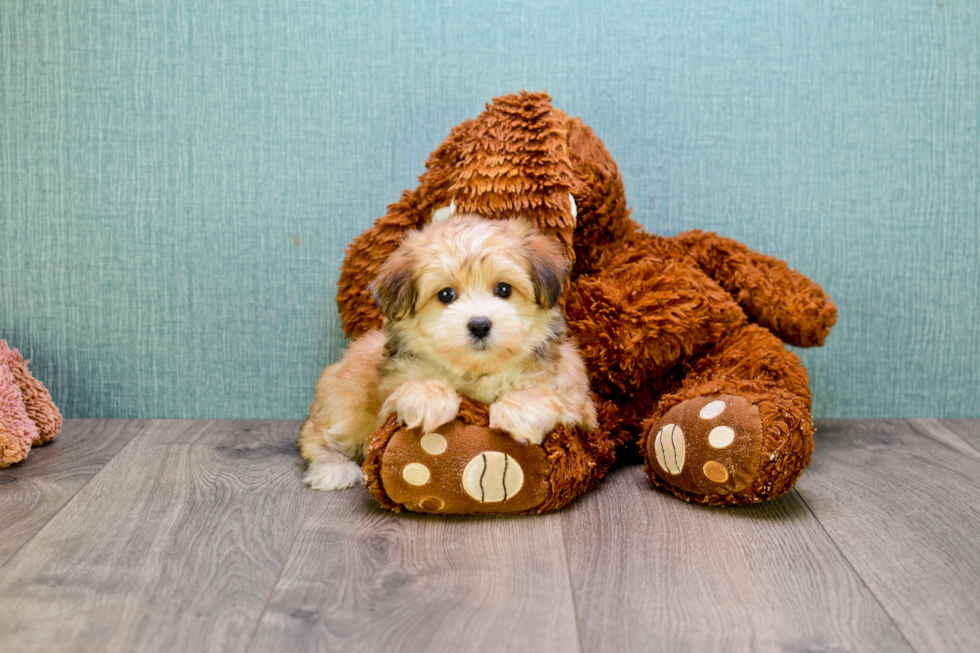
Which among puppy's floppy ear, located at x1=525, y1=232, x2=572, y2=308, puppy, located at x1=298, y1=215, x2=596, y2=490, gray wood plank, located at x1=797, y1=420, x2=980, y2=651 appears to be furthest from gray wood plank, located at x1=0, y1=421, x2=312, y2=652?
gray wood plank, located at x1=797, y1=420, x2=980, y2=651

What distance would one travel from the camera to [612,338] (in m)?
1.85

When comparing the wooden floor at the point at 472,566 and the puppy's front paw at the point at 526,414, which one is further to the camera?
the puppy's front paw at the point at 526,414

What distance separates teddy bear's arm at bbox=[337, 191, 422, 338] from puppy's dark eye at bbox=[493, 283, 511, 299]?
1.54ft

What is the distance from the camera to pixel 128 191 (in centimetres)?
Result: 225

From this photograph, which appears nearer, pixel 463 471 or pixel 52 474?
pixel 463 471

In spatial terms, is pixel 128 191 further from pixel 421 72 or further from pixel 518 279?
pixel 518 279

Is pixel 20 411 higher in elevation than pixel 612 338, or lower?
lower

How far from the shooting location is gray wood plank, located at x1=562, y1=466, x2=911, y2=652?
120 cm

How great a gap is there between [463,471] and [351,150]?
107 centimetres

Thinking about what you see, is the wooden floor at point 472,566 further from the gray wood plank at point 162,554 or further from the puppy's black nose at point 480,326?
the puppy's black nose at point 480,326

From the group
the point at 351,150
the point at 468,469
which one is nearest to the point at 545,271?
the point at 468,469

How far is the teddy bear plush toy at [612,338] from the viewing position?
5.27 feet

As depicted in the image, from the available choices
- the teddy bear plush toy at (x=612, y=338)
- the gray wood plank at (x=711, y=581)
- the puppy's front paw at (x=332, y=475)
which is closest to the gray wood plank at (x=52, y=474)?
the puppy's front paw at (x=332, y=475)

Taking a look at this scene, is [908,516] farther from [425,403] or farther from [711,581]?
[425,403]
